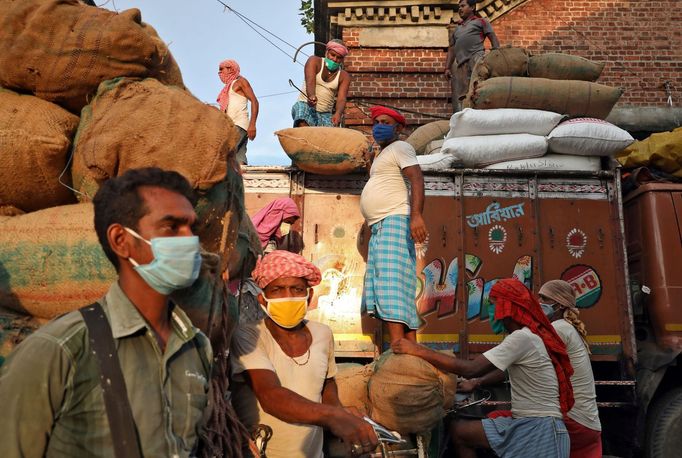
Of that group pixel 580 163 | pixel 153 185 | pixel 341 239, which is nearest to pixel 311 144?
pixel 341 239

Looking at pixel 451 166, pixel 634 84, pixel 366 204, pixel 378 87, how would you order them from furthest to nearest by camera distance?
pixel 634 84, pixel 378 87, pixel 451 166, pixel 366 204

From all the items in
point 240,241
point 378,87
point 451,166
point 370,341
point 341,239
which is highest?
point 378,87

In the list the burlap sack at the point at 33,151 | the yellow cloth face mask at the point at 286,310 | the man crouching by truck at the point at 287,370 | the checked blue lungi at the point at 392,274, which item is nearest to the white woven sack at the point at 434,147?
the checked blue lungi at the point at 392,274

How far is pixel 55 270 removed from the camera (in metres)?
2.34

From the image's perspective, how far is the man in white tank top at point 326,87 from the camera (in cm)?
727

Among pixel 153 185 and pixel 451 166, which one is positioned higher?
pixel 451 166

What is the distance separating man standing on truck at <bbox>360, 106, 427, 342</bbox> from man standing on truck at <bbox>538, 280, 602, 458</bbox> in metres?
0.91

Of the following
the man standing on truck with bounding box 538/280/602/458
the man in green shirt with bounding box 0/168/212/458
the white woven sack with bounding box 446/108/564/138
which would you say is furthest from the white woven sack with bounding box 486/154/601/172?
the man in green shirt with bounding box 0/168/212/458

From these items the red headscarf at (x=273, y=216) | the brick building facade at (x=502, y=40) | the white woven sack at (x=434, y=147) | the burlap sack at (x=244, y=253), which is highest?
the brick building facade at (x=502, y=40)

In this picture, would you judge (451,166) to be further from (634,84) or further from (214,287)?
(634,84)

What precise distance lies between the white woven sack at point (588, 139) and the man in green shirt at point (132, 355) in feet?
15.7

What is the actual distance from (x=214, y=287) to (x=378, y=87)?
8.38m

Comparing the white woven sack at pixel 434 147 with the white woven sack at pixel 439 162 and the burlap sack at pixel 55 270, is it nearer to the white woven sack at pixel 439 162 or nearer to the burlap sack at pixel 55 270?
the white woven sack at pixel 439 162

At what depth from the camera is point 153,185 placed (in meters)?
1.82
